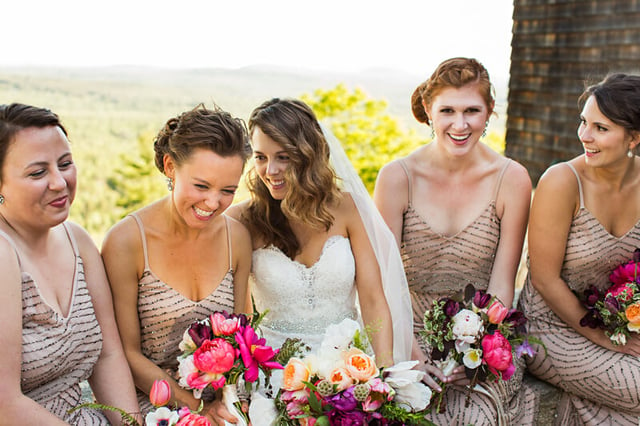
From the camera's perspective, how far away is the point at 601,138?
310 cm

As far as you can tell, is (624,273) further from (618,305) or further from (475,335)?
(475,335)

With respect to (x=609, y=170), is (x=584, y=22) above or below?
above

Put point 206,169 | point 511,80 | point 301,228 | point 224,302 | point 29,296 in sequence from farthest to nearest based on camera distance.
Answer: point 511,80, point 301,228, point 224,302, point 206,169, point 29,296

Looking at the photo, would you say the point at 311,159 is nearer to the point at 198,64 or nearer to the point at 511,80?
the point at 511,80

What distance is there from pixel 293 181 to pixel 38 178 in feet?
3.88

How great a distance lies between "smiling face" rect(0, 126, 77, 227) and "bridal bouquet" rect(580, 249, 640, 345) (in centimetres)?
255

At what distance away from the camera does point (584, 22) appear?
6488 mm

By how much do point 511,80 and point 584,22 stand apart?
118 cm

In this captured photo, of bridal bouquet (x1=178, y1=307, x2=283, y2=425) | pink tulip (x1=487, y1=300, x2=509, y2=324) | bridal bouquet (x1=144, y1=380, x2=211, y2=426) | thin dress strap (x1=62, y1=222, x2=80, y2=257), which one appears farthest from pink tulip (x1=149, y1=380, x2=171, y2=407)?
pink tulip (x1=487, y1=300, x2=509, y2=324)

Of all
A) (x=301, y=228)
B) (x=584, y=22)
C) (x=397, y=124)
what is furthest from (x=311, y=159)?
(x=397, y=124)

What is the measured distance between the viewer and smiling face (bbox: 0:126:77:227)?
2.16 m

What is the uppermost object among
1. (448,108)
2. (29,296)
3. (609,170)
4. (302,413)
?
(448,108)

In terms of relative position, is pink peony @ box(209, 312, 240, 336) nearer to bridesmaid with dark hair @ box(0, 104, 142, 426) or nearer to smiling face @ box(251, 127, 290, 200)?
bridesmaid with dark hair @ box(0, 104, 142, 426)

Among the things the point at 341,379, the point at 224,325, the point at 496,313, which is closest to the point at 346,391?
the point at 341,379
